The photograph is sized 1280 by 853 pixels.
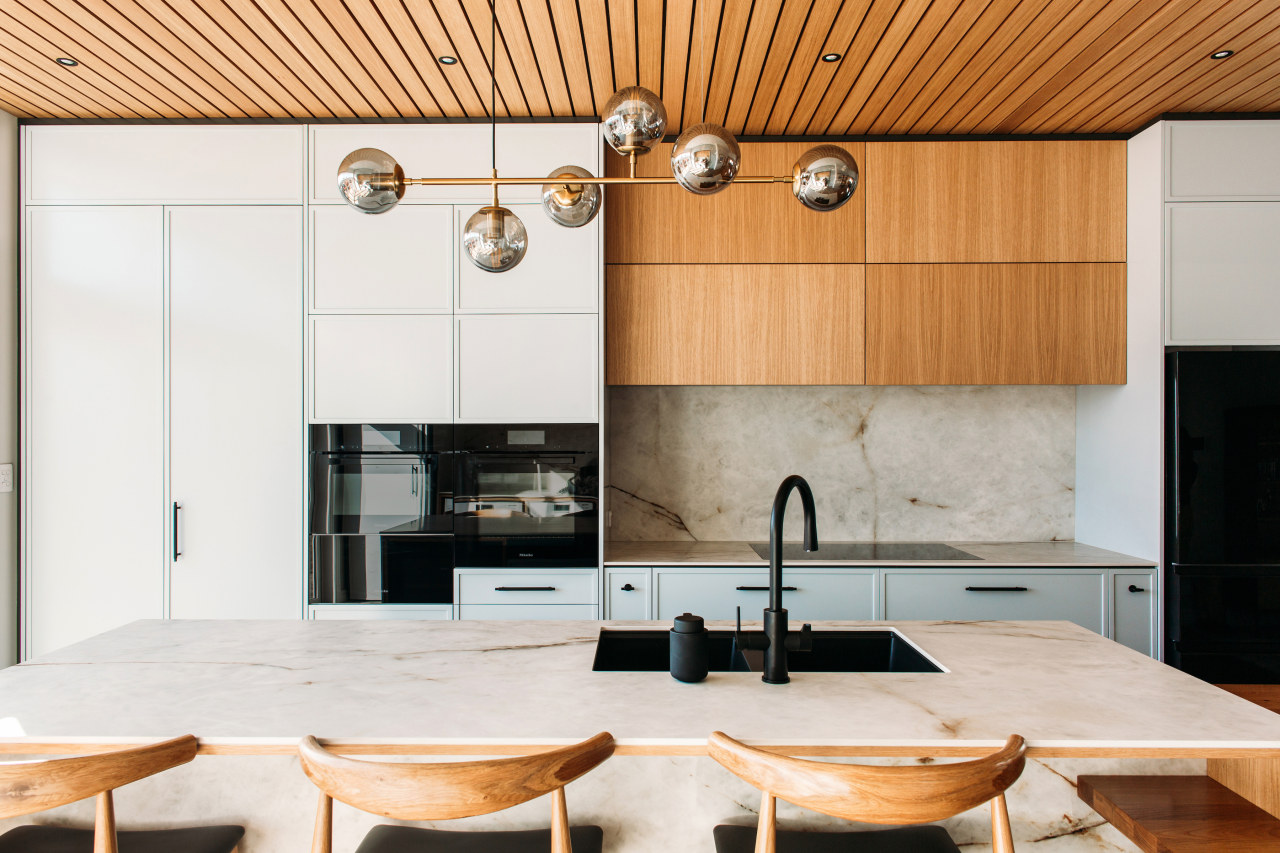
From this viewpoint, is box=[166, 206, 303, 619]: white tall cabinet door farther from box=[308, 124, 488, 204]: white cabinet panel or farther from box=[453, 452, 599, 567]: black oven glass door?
box=[453, 452, 599, 567]: black oven glass door

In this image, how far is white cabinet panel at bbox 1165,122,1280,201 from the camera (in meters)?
2.84

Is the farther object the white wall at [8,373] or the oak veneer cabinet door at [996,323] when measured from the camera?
the oak veneer cabinet door at [996,323]

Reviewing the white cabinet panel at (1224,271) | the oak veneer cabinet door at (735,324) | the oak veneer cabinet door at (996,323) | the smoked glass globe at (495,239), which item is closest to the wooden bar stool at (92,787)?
the smoked glass globe at (495,239)

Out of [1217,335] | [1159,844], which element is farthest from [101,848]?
[1217,335]

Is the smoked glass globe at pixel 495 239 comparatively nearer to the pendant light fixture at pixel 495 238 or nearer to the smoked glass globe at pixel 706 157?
the pendant light fixture at pixel 495 238

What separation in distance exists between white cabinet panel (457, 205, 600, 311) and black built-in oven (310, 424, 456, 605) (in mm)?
558

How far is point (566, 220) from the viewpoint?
1.87m

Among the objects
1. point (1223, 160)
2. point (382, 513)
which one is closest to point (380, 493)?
point (382, 513)

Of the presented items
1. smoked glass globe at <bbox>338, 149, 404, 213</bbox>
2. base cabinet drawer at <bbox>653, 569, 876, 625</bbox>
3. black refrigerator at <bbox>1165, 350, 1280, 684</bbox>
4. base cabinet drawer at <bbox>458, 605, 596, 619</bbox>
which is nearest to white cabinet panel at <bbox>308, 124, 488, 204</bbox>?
smoked glass globe at <bbox>338, 149, 404, 213</bbox>

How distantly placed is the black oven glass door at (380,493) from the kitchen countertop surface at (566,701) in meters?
1.21

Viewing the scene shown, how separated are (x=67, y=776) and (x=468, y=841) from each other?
609 millimetres

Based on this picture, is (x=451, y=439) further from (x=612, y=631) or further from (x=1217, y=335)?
(x=1217, y=335)

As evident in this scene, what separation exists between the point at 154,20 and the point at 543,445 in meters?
1.89

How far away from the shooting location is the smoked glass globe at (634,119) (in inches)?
56.9
